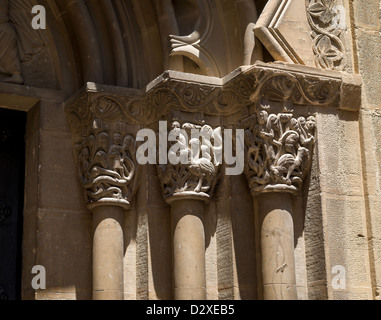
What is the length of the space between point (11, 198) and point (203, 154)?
149 centimetres

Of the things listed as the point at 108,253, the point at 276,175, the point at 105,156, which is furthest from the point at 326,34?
the point at 108,253

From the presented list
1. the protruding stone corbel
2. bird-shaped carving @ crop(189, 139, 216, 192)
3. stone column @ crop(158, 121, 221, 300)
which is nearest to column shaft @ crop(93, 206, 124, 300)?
the protruding stone corbel

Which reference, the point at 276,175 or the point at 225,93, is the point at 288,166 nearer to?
the point at 276,175

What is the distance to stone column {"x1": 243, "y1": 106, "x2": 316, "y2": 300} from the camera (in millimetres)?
6125

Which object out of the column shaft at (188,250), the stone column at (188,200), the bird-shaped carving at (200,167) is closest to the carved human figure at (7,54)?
the stone column at (188,200)

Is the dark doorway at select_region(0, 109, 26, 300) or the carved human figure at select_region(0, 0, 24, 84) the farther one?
the carved human figure at select_region(0, 0, 24, 84)

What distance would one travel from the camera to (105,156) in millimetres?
Answer: 6430

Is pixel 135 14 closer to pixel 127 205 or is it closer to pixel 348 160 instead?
pixel 127 205

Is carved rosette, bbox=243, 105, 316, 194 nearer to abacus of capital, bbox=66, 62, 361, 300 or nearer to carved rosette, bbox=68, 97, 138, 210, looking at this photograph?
abacus of capital, bbox=66, 62, 361, 300

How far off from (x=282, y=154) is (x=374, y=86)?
0.97 metres

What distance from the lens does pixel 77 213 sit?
6.57 m

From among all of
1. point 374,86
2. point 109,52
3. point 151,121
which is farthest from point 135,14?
point 374,86

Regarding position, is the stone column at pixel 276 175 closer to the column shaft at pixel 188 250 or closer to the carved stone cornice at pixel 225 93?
the carved stone cornice at pixel 225 93

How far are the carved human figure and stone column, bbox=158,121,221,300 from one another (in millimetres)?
1284
